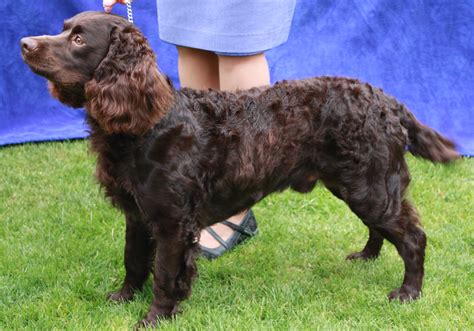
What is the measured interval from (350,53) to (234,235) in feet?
8.51

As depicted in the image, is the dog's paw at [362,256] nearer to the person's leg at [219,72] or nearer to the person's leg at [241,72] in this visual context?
the person's leg at [219,72]

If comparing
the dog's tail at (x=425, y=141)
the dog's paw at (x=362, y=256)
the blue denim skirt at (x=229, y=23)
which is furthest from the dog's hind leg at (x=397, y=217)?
the blue denim skirt at (x=229, y=23)

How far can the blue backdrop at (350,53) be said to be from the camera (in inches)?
214

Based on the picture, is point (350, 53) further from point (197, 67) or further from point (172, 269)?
point (172, 269)

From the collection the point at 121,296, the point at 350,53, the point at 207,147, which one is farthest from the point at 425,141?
the point at 350,53

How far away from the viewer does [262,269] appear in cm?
340

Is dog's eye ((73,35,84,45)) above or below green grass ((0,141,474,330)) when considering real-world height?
above

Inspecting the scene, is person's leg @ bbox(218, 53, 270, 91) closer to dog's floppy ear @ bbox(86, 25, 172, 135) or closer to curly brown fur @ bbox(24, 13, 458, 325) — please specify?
curly brown fur @ bbox(24, 13, 458, 325)

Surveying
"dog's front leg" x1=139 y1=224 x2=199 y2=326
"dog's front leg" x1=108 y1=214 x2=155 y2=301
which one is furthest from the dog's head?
"dog's front leg" x1=108 y1=214 x2=155 y2=301

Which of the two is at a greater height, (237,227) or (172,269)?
(172,269)

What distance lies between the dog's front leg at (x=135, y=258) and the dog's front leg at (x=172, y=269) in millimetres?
191

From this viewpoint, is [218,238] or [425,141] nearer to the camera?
[425,141]

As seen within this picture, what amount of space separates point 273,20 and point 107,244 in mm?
1415

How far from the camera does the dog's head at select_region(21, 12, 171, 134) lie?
2.52 m
